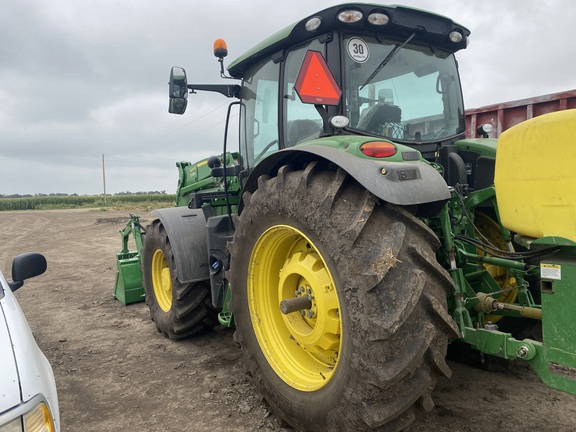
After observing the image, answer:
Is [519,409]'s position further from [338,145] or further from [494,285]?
[338,145]

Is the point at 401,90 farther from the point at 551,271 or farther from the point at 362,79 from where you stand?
the point at 551,271

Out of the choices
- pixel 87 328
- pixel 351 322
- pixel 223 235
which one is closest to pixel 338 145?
pixel 351 322

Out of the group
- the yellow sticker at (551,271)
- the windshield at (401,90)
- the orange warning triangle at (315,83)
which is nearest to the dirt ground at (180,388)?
the yellow sticker at (551,271)

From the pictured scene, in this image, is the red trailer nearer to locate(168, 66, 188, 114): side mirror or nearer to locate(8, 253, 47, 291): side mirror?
locate(168, 66, 188, 114): side mirror

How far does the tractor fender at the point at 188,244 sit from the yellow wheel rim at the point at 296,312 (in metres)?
1.29

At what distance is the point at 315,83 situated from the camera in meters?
2.47

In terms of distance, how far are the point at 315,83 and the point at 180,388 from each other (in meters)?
2.37

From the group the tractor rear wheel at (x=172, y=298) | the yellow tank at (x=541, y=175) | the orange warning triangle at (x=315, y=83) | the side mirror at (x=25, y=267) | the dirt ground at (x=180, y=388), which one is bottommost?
the dirt ground at (x=180, y=388)

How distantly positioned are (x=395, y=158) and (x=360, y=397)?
116cm

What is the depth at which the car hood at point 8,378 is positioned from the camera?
5.13ft

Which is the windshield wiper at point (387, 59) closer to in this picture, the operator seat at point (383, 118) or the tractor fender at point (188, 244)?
the operator seat at point (383, 118)

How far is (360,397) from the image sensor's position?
200cm

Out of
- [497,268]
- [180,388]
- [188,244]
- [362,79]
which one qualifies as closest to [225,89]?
[188,244]

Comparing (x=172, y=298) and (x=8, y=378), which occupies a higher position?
(x=8, y=378)
